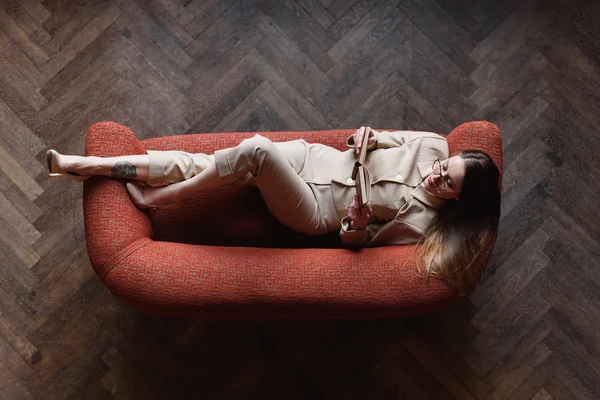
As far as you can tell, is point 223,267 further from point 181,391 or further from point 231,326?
point 181,391

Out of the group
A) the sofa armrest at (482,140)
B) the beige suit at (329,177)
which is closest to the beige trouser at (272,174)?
the beige suit at (329,177)

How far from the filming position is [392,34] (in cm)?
277

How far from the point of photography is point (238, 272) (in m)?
2.00

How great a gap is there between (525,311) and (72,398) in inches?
86.9

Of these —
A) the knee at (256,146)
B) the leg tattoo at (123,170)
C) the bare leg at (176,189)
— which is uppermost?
the leg tattoo at (123,170)

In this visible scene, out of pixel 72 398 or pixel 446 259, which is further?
pixel 72 398

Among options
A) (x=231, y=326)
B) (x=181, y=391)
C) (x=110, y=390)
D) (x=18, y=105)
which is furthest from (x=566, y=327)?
(x=18, y=105)

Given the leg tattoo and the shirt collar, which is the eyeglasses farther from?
the leg tattoo

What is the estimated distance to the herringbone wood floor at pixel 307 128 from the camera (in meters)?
2.52

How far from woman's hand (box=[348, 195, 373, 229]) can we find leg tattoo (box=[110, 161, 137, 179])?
853 mm

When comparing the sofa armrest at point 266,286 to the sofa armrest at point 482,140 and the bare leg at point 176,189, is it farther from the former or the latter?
the sofa armrest at point 482,140

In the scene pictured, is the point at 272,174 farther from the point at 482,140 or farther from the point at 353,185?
the point at 482,140

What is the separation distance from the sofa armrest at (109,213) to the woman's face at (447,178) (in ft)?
3.73

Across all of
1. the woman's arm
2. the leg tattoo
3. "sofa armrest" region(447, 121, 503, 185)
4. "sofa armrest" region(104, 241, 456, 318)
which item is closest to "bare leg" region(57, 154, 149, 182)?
the leg tattoo
